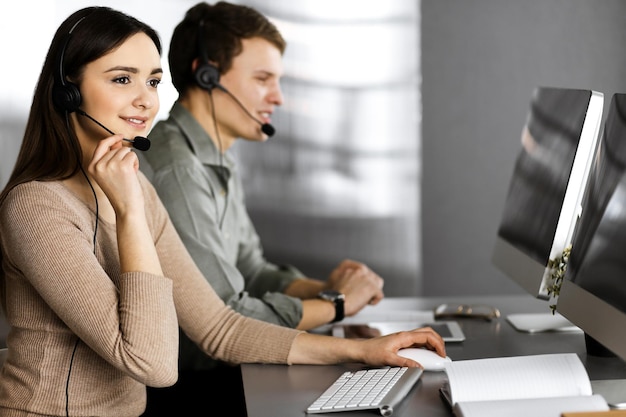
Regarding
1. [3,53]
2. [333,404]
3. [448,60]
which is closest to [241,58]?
[3,53]

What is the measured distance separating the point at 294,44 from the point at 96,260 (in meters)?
2.02

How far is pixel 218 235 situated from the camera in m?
1.86

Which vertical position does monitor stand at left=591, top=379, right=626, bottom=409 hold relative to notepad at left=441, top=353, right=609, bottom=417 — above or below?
below

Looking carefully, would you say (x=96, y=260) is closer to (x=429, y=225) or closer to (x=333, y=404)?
(x=333, y=404)

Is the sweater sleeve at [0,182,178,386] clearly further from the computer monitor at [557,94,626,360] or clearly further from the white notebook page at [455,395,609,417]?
the computer monitor at [557,94,626,360]

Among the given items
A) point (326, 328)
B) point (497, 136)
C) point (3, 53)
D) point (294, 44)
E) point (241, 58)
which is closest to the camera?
point (326, 328)

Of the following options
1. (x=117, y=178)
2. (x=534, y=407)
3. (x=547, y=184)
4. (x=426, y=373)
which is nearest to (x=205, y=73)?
(x=117, y=178)

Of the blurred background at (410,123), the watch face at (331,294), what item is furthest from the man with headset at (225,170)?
the blurred background at (410,123)

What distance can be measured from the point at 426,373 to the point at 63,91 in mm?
758

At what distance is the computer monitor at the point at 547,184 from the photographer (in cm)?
147

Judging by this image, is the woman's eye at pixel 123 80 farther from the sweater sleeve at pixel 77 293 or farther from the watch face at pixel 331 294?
the watch face at pixel 331 294

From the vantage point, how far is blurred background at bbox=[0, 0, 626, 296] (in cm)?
323

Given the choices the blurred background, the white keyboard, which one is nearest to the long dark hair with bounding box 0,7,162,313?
the white keyboard

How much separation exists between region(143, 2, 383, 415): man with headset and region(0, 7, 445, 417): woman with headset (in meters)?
0.22
